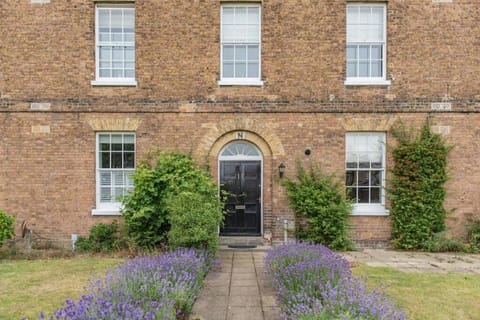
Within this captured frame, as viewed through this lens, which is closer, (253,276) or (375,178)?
(253,276)

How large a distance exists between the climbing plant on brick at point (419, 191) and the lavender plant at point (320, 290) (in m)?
4.35

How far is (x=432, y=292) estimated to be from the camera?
6.49 meters

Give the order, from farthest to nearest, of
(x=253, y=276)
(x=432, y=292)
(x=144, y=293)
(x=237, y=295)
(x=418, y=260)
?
(x=418, y=260) → (x=253, y=276) → (x=432, y=292) → (x=237, y=295) → (x=144, y=293)

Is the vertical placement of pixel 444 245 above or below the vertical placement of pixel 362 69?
below

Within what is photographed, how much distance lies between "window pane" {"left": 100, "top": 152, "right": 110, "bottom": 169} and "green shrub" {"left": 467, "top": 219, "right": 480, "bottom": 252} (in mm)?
11034

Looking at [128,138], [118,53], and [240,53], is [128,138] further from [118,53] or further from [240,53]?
[240,53]

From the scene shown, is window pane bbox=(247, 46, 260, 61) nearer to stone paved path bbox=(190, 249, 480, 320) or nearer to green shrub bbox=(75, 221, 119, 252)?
stone paved path bbox=(190, 249, 480, 320)

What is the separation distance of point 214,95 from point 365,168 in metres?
5.13

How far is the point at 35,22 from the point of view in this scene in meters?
10.8

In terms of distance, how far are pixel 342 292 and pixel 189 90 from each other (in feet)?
25.6

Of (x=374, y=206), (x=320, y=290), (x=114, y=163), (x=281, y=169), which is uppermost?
(x=114, y=163)

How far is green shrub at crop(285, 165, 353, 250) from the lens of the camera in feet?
33.7

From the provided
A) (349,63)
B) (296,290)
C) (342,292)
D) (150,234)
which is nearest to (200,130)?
(150,234)

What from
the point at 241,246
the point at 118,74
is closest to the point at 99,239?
the point at 241,246
